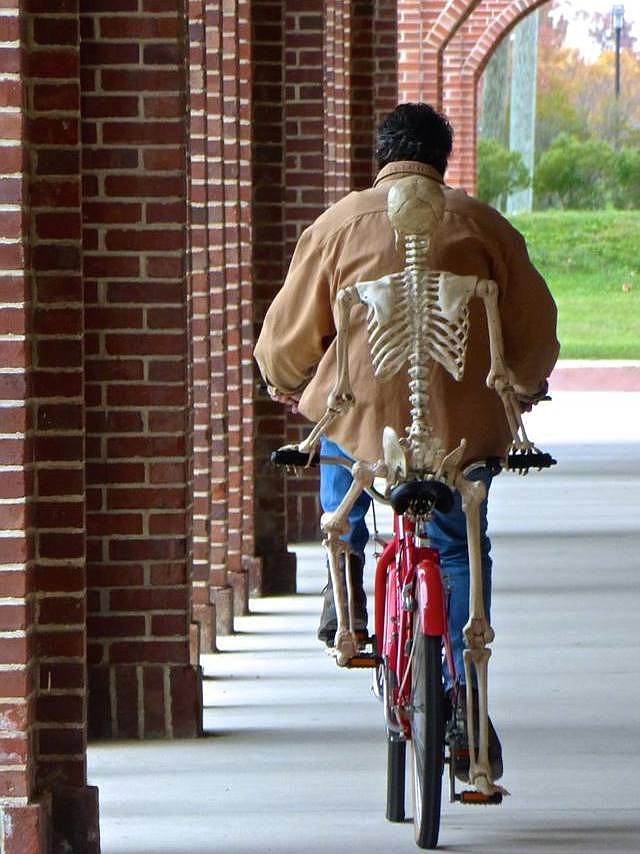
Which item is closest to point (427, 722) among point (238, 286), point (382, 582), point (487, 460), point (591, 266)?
point (382, 582)

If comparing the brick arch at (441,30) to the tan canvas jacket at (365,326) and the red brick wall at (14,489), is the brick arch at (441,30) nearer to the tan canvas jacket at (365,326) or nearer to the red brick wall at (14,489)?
the tan canvas jacket at (365,326)

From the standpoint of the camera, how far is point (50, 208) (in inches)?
197

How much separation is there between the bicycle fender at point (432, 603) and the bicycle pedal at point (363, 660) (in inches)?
17.0

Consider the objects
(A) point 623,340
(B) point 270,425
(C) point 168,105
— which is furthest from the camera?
(A) point 623,340

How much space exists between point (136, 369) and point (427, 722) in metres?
1.96

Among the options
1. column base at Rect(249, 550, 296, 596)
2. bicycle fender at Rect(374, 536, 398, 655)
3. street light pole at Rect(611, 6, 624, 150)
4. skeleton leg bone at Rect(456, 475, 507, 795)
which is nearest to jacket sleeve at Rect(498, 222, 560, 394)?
skeleton leg bone at Rect(456, 475, 507, 795)

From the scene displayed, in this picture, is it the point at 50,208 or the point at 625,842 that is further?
the point at 625,842

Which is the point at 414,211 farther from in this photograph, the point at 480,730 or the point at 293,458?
the point at 480,730

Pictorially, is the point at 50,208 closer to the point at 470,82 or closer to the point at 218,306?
the point at 218,306

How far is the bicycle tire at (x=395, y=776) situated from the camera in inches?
212

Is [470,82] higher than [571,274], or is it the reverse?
[470,82]

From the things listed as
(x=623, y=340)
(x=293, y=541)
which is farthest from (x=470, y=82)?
(x=293, y=541)

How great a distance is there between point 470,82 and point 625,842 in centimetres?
2228

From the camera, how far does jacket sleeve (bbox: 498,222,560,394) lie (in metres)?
5.37
